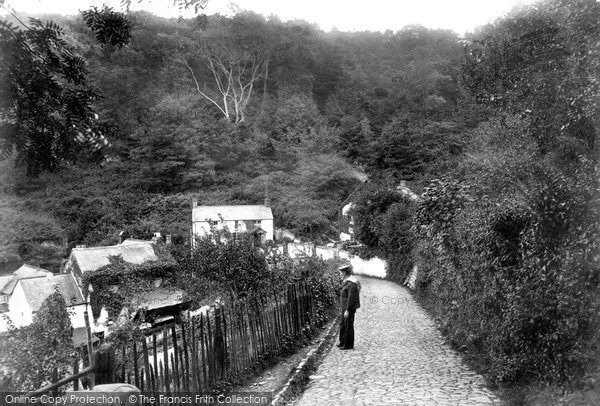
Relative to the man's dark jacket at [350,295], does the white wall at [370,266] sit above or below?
below

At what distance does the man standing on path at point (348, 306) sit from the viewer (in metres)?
9.00

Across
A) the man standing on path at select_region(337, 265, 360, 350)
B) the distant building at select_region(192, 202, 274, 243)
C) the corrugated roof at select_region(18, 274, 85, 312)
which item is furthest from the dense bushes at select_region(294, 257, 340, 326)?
the distant building at select_region(192, 202, 274, 243)

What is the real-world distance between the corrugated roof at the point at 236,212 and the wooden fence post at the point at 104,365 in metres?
35.0

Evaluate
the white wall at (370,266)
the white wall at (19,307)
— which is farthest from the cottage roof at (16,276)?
the white wall at (370,266)

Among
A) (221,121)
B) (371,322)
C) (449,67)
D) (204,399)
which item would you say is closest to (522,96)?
(204,399)

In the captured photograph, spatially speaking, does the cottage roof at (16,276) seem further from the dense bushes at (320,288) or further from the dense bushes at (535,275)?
the dense bushes at (535,275)

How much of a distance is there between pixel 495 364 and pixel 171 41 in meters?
52.7

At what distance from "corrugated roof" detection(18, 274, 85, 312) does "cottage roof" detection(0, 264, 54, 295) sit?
22.4 inches

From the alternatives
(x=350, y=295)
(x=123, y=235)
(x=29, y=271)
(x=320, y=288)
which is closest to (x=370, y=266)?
(x=320, y=288)

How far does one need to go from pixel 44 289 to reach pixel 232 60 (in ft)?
114

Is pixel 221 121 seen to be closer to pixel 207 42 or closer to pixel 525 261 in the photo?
pixel 207 42

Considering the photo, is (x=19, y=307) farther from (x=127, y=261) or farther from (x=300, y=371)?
(x=300, y=371)

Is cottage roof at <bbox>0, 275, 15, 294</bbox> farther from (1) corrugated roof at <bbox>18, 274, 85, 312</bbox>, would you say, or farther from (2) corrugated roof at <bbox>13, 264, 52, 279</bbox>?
(1) corrugated roof at <bbox>18, 274, 85, 312</bbox>

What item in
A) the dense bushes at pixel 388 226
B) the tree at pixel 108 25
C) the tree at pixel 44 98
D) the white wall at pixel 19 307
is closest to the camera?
the tree at pixel 44 98
